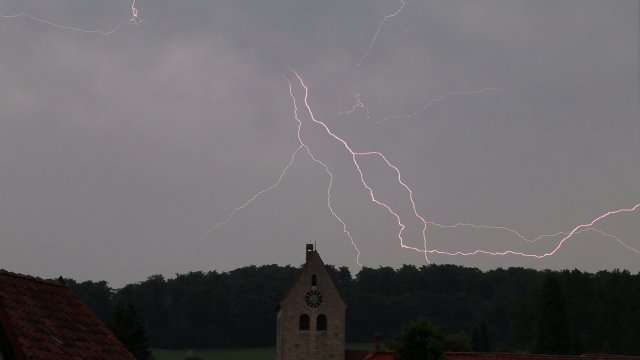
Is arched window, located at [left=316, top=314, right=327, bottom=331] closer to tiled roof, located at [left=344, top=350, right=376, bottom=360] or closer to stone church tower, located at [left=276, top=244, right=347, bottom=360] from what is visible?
stone church tower, located at [left=276, top=244, right=347, bottom=360]

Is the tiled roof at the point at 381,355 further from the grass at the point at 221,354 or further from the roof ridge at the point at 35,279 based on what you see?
the grass at the point at 221,354

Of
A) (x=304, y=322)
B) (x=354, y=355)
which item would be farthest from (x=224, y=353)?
(x=304, y=322)

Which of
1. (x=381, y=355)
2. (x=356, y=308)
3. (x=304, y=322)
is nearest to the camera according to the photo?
(x=381, y=355)

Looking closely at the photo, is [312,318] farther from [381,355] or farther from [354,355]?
[381,355]

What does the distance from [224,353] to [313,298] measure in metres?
89.3

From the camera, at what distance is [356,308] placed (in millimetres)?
179875

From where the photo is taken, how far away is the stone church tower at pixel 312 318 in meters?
76.1

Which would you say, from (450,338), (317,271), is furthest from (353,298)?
(317,271)

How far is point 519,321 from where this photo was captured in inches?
5595

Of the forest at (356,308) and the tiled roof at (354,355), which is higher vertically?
the forest at (356,308)

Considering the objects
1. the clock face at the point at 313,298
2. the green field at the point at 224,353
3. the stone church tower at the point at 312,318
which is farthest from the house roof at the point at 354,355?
the green field at the point at 224,353

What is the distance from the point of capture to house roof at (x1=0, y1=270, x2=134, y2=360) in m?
14.5

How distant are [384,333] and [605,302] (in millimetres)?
52675

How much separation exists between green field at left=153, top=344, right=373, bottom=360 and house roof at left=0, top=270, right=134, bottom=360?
136129mm
